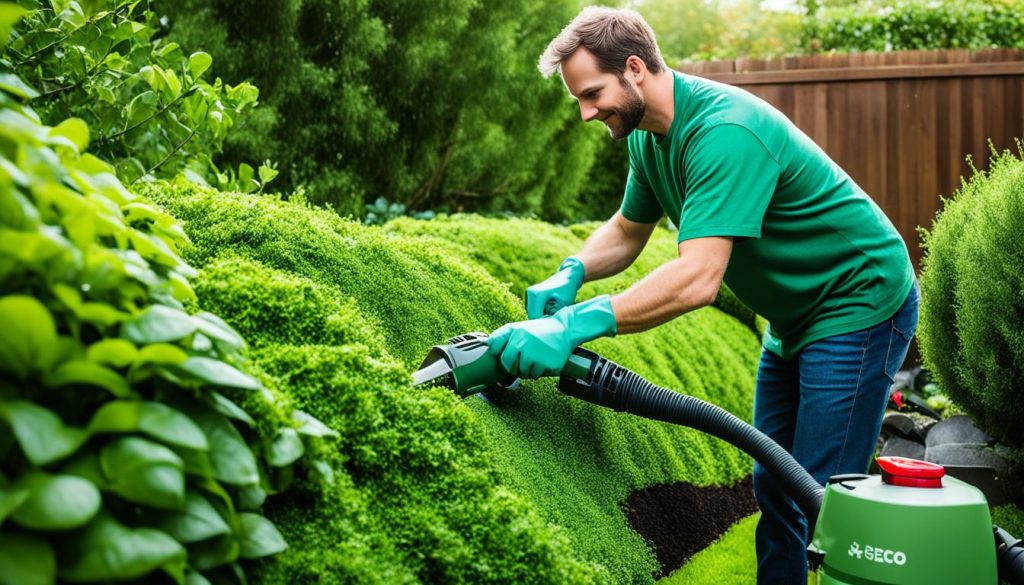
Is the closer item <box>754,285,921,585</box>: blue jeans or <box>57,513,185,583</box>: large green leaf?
<box>57,513,185,583</box>: large green leaf

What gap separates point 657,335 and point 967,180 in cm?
401

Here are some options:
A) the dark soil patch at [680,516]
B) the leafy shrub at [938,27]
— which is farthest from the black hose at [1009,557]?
the leafy shrub at [938,27]

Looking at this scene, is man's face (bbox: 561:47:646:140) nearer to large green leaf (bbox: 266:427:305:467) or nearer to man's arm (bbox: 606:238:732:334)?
man's arm (bbox: 606:238:732:334)

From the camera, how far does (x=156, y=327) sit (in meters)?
1.39

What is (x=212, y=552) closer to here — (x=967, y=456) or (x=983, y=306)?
(x=983, y=306)

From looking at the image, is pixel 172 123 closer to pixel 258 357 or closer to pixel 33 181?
pixel 258 357

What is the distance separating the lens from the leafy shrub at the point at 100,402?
1204mm

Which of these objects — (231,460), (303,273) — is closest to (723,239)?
(303,273)

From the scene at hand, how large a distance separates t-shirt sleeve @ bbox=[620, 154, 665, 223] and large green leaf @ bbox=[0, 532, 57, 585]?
226cm

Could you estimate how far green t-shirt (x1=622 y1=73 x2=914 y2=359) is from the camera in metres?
2.57

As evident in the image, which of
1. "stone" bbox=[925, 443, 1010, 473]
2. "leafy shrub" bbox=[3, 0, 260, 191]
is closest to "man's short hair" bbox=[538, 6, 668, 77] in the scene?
"leafy shrub" bbox=[3, 0, 260, 191]

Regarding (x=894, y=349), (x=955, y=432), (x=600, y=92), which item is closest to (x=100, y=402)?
(x=600, y=92)

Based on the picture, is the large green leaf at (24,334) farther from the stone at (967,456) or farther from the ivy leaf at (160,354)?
the stone at (967,456)

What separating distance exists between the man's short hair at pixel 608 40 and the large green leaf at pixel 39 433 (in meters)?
1.77
